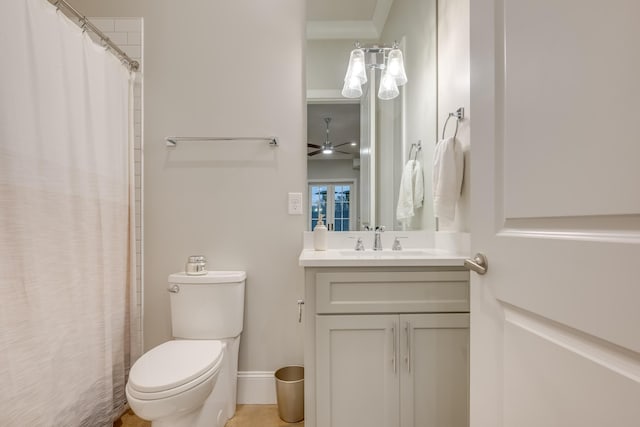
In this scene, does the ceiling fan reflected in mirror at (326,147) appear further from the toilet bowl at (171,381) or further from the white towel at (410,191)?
the toilet bowl at (171,381)

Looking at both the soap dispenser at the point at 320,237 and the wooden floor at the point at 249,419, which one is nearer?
the wooden floor at the point at 249,419

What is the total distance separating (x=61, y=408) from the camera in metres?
1.24

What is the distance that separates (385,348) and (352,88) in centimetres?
139

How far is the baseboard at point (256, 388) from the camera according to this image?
181 cm

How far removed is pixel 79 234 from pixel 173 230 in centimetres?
53

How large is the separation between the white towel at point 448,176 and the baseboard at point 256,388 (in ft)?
4.34

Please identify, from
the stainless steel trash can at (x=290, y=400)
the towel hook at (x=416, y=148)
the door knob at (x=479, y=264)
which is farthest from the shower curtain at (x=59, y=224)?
the towel hook at (x=416, y=148)

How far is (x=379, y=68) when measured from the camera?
1873 mm

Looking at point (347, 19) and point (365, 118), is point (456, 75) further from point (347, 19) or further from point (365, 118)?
point (347, 19)

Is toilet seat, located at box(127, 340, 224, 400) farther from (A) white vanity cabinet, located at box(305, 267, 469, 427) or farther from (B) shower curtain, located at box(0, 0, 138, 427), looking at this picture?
(A) white vanity cabinet, located at box(305, 267, 469, 427)

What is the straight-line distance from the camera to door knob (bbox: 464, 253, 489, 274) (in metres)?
0.80

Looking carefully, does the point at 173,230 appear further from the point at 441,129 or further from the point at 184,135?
the point at 441,129

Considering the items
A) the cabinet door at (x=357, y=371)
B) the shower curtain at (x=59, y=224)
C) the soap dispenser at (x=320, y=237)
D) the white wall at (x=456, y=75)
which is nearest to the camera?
the shower curtain at (x=59, y=224)

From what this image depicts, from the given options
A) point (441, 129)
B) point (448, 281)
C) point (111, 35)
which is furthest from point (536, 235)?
point (111, 35)
